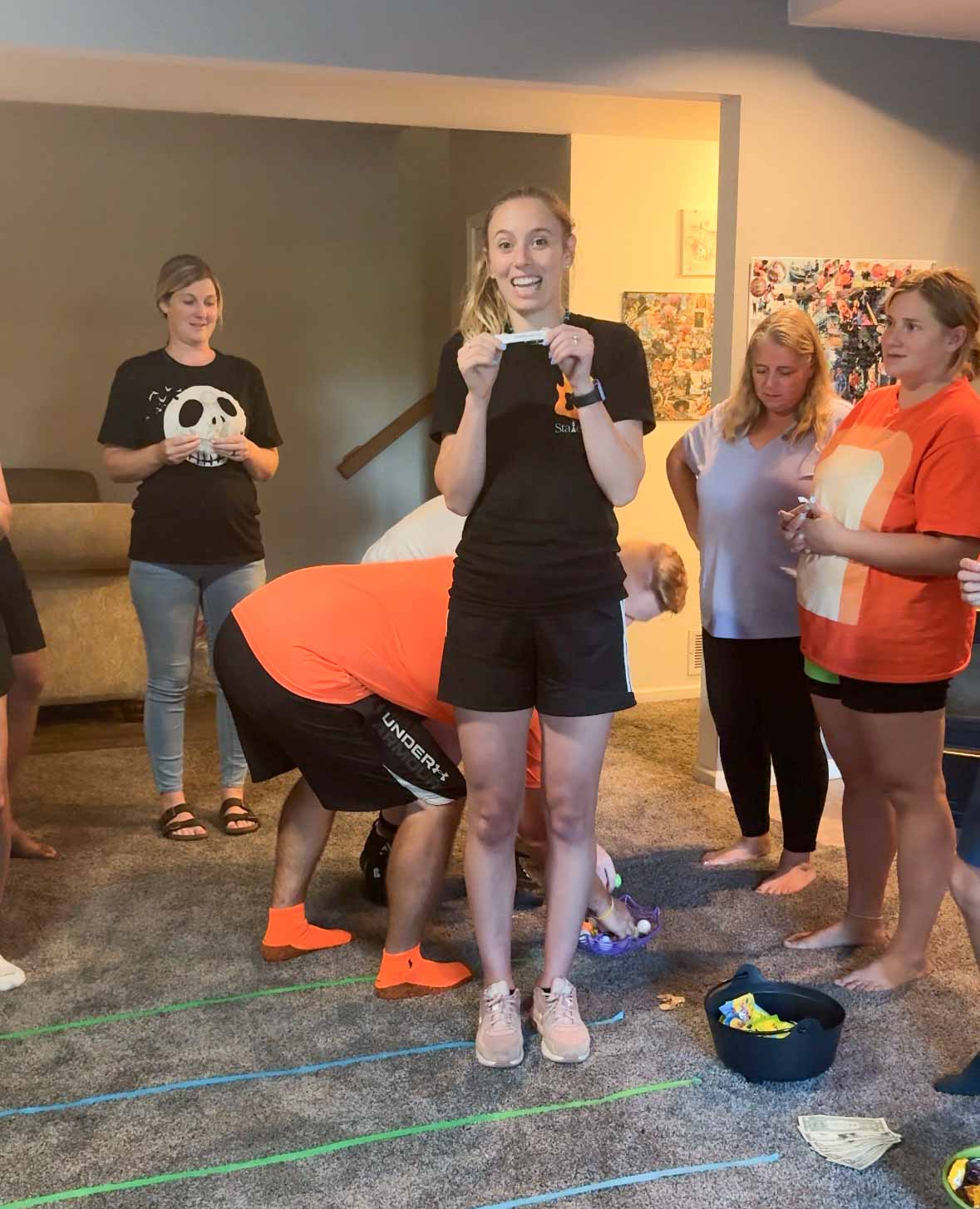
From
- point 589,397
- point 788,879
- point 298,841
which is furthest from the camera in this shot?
point 788,879

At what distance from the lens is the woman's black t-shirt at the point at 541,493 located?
1.80 m

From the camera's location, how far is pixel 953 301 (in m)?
1.96

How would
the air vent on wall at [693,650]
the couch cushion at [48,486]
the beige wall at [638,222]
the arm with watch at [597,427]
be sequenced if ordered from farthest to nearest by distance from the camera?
the couch cushion at [48,486], the air vent on wall at [693,650], the beige wall at [638,222], the arm with watch at [597,427]

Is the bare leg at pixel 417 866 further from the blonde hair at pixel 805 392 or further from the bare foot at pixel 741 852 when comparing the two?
the blonde hair at pixel 805 392

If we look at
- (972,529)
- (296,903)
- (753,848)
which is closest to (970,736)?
(753,848)

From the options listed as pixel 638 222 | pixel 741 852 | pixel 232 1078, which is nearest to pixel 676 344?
pixel 638 222

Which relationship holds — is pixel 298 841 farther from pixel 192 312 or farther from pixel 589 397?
pixel 192 312

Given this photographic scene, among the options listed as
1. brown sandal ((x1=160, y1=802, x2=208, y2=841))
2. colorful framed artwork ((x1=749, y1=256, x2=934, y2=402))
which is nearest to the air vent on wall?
colorful framed artwork ((x1=749, y1=256, x2=934, y2=402))

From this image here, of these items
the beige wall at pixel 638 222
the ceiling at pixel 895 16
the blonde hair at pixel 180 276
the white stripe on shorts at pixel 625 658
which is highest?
the ceiling at pixel 895 16

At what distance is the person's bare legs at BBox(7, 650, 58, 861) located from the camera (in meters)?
2.62

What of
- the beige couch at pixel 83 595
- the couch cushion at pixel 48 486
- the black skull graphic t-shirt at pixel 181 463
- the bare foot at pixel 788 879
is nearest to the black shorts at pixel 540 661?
the bare foot at pixel 788 879

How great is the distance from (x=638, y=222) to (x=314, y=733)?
2.79 meters

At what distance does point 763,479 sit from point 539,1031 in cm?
128

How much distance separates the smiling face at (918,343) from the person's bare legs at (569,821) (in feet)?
2.65
